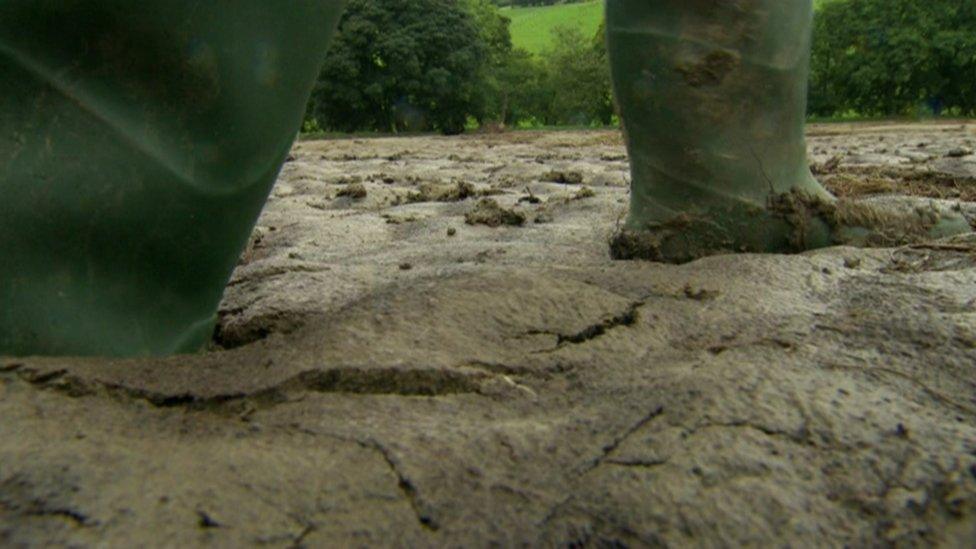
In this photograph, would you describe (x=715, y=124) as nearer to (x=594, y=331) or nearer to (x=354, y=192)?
(x=594, y=331)

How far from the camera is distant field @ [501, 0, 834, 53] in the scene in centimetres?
2086

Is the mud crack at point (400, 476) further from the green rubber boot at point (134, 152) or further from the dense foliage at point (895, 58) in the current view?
the dense foliage at point (895, 58)

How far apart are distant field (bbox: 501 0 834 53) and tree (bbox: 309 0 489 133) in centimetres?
661

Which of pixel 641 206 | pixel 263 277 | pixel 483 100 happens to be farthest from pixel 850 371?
pixel 483 100

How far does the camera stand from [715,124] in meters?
1.82

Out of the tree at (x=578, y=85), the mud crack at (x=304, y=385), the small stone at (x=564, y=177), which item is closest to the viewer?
the mud crack at (x=304, y=385)

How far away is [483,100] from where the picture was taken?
13.0 metres

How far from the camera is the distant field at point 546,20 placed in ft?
68.4

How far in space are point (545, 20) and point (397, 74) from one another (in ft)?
44.3

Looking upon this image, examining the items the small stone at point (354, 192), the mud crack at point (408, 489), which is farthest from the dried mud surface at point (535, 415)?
the small stone at point (354, 192)

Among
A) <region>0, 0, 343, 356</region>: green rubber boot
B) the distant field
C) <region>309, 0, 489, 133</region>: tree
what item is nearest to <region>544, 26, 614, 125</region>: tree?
<region>309, 0, 489, 133</region>: tree

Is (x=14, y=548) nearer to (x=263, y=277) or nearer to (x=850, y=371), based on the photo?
(x=850, y=371)

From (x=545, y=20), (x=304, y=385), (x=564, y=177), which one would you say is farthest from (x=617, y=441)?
(x=545, y=20)

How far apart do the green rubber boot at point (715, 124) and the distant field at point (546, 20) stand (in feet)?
57.7
